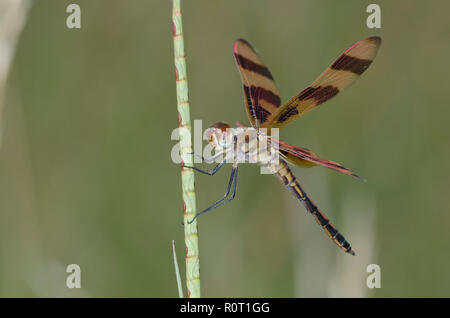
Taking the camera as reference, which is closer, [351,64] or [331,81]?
[351,64]

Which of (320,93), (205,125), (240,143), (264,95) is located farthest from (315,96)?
(205,125)

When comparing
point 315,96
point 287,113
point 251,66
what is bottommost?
point 287,113

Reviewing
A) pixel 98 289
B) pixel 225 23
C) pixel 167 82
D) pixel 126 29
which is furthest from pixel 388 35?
pixel 98 289

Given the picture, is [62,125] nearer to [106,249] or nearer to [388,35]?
[106,249]

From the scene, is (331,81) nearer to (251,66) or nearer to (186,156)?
(251,66)

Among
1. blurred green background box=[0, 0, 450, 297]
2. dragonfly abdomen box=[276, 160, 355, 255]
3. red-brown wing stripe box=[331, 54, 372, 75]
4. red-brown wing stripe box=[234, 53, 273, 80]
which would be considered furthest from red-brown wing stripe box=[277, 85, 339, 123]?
blurred green background box=[0, 0, 450, 297]

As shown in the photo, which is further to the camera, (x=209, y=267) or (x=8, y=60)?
(x=209, y=267)

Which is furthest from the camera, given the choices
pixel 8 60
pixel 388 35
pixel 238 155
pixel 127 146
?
pixel 388 35

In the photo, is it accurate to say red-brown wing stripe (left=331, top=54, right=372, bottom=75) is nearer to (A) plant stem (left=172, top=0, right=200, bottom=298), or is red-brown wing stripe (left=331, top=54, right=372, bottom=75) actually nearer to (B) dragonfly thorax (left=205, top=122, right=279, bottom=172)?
(B) dragonfly thorax (left=205, top=122, right=279, bottom=172)
